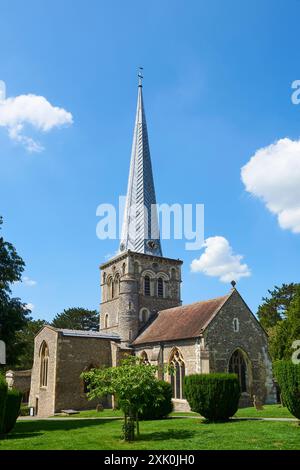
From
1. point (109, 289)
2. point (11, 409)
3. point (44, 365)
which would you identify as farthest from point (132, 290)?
point (11, 409)

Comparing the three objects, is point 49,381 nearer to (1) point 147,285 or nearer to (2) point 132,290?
(2) point 132,290

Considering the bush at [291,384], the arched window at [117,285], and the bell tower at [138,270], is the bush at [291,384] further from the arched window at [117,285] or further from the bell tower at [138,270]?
the arched window at [117,285]

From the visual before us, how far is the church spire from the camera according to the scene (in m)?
41.6

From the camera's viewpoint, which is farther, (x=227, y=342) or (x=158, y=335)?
(x=158, y=335)

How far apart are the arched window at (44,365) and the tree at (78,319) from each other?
29.9 m

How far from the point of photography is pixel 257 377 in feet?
90.9

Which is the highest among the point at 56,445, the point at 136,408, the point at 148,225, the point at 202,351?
the point at 148,225

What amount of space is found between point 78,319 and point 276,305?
97.7ft

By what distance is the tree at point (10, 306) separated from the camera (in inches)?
840

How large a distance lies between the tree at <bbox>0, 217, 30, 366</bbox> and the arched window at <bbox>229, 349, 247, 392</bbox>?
43.5 feet

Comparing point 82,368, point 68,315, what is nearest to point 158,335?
point 82,368

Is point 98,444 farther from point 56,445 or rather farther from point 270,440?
point 270,440
